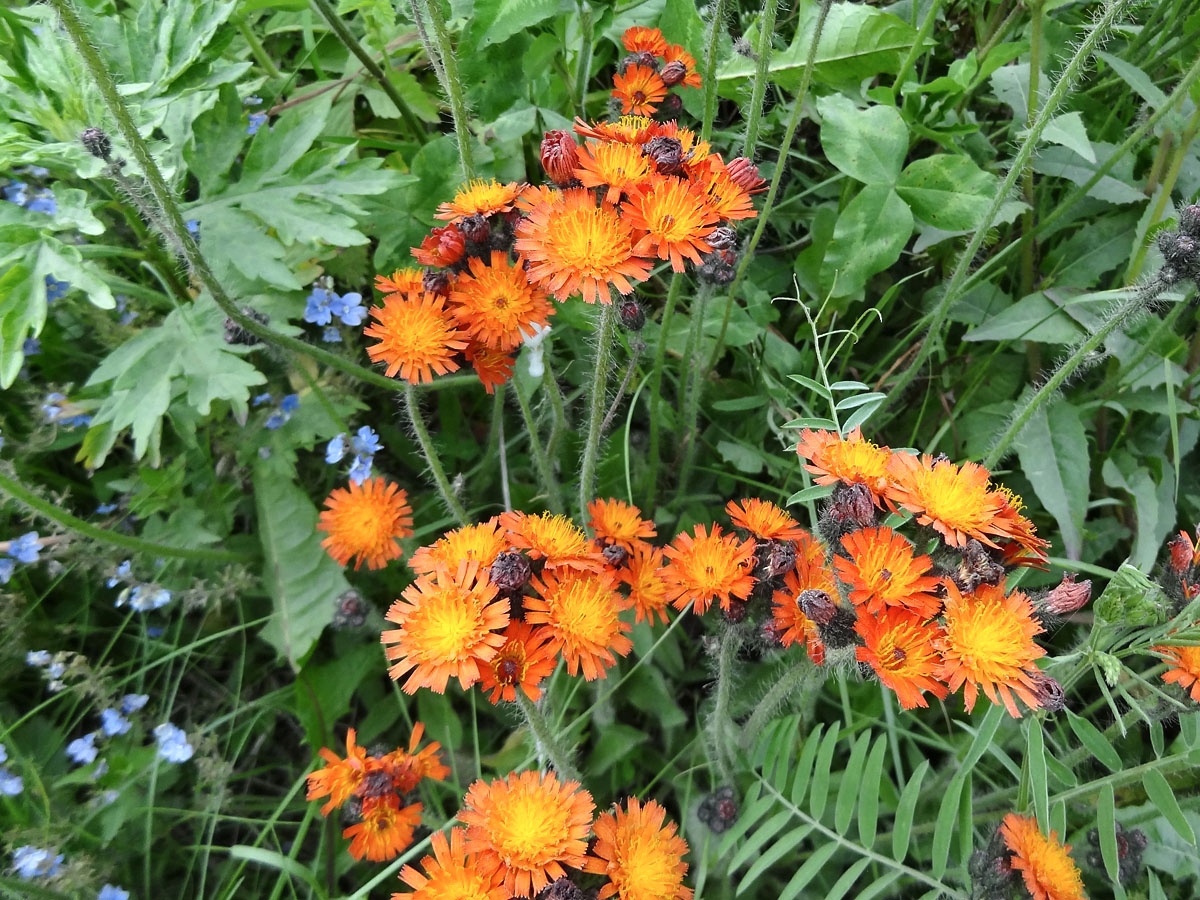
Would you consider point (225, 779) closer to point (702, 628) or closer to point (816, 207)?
point (702, 628)

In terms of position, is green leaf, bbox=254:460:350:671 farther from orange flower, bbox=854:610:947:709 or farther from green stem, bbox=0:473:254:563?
orange flower, bbox=854:610:947:709

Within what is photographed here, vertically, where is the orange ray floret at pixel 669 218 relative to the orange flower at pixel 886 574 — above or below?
above

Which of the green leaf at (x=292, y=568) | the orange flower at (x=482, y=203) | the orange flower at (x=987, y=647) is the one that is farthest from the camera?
the green leaf at (x=292, y=568)

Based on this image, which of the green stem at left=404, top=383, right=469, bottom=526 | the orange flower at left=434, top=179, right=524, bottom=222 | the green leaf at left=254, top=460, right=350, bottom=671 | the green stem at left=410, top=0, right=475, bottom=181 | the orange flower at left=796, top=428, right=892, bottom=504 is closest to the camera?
the orange flower at left=796, top=428, right=892, bottom=504

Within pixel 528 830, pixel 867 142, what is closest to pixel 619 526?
pixel 528 830

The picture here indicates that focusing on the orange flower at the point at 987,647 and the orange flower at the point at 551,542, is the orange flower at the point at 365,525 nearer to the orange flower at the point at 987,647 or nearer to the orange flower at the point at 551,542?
the orange flower at the point at 551,542

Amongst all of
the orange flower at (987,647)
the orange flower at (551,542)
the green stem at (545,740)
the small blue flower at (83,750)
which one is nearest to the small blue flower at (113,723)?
the small blue flower at (83,750)

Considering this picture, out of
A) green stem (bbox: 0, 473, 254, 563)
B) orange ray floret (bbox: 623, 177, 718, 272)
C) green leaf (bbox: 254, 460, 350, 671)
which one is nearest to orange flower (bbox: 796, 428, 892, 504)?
Result: orange ray floret (bbox: 623, 177, 718, 272)

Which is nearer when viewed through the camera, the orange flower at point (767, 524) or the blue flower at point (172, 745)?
the orange flower at point (767, 524)

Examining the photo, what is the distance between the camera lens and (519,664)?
50.7 inches

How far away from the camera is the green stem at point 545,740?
1358mm

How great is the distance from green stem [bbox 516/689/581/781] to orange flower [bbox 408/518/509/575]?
243 millimetres

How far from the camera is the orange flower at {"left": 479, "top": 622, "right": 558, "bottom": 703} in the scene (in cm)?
126

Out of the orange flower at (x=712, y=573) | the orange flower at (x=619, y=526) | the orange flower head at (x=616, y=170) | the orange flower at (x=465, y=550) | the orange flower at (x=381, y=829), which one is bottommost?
the orange flower at (x=381, y=829)
